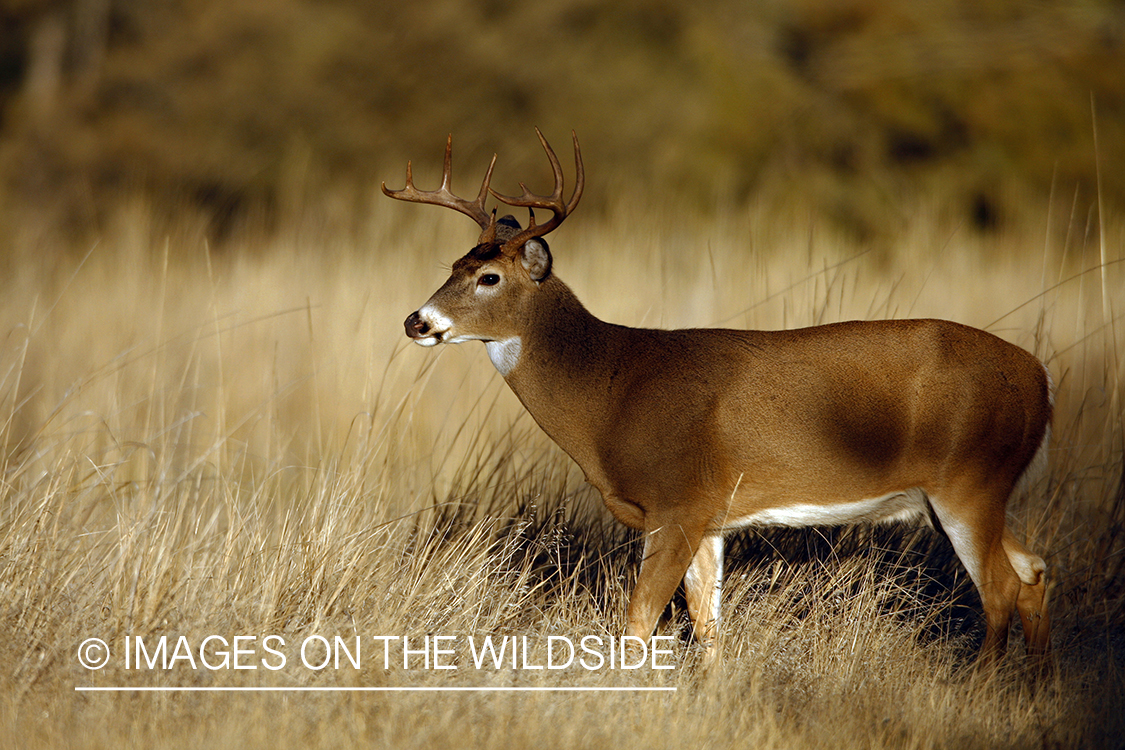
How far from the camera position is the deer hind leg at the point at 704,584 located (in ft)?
14.8

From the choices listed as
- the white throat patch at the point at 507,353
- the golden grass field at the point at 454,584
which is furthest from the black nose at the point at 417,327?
the golden grass field at the point at 454,584

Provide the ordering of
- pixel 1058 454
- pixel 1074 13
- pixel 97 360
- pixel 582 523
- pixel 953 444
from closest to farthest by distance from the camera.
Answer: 1. pixel 953 444
2. pixel 582 523
3. pixel 1058 454
4. pixel 97 360
5. pixel 1074 13

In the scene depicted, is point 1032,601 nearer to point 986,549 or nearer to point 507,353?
point 986,549

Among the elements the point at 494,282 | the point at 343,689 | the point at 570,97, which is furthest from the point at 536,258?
the point at 570,97

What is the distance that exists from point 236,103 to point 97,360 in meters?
10.4

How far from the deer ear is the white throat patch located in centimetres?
24

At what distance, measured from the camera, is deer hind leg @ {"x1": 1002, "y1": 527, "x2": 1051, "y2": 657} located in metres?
4.44

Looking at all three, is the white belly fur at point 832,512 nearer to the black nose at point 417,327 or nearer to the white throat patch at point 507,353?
the white throat patch at point 507,353

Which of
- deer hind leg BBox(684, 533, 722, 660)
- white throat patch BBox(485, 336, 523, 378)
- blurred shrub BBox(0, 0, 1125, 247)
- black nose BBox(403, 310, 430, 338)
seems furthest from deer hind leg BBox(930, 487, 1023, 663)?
blurred shrub BBox(0, 0, 1125, 247)

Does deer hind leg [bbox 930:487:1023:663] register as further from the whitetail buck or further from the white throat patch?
the white throat patch

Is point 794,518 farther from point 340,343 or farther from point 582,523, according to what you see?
point 340,343

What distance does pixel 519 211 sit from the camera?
867 centimetres

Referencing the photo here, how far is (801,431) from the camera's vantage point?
4.26 m

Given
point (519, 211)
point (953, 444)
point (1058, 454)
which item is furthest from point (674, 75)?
point (953, 444)
